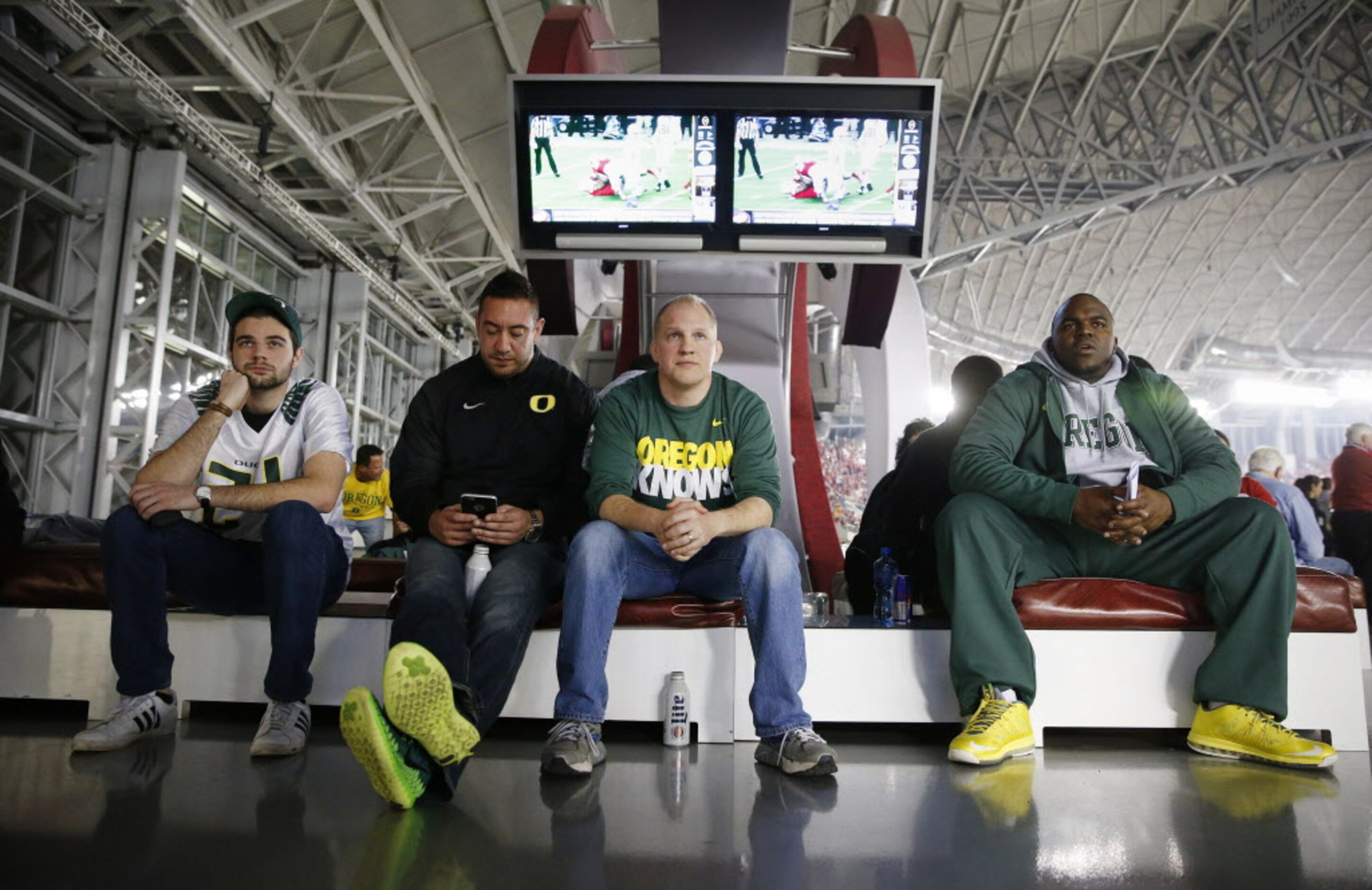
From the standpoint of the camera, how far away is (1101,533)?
2.73 metres

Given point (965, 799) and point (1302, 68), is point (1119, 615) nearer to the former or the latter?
point (965, 799)

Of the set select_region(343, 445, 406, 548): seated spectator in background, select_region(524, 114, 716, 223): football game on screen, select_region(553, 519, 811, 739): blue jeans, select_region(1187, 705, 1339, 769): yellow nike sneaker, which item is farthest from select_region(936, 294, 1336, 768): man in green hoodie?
select_region(343, 445, 406, 548): seated spectator in background

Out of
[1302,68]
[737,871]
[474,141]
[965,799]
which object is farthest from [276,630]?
[1302,68]

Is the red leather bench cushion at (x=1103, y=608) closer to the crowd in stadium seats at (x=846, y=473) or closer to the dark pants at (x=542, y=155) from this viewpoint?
the dark pants at (x=542, y=155)

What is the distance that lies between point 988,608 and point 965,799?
2.30 feet

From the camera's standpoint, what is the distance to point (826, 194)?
3.91 metres

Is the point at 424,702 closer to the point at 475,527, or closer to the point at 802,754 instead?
the point at 475,527

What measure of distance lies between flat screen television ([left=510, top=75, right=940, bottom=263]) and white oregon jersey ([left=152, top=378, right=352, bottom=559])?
144 cm

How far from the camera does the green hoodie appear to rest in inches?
109

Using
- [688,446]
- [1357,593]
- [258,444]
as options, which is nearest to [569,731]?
[688,446]

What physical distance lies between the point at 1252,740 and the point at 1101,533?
26.7 inches

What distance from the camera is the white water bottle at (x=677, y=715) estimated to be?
8.86ft

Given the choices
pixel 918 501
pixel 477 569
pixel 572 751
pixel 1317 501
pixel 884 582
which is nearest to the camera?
pixel 572 751

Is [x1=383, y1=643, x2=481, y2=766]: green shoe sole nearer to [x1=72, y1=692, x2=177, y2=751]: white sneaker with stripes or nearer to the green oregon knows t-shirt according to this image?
the green oregon knows t-shirt
